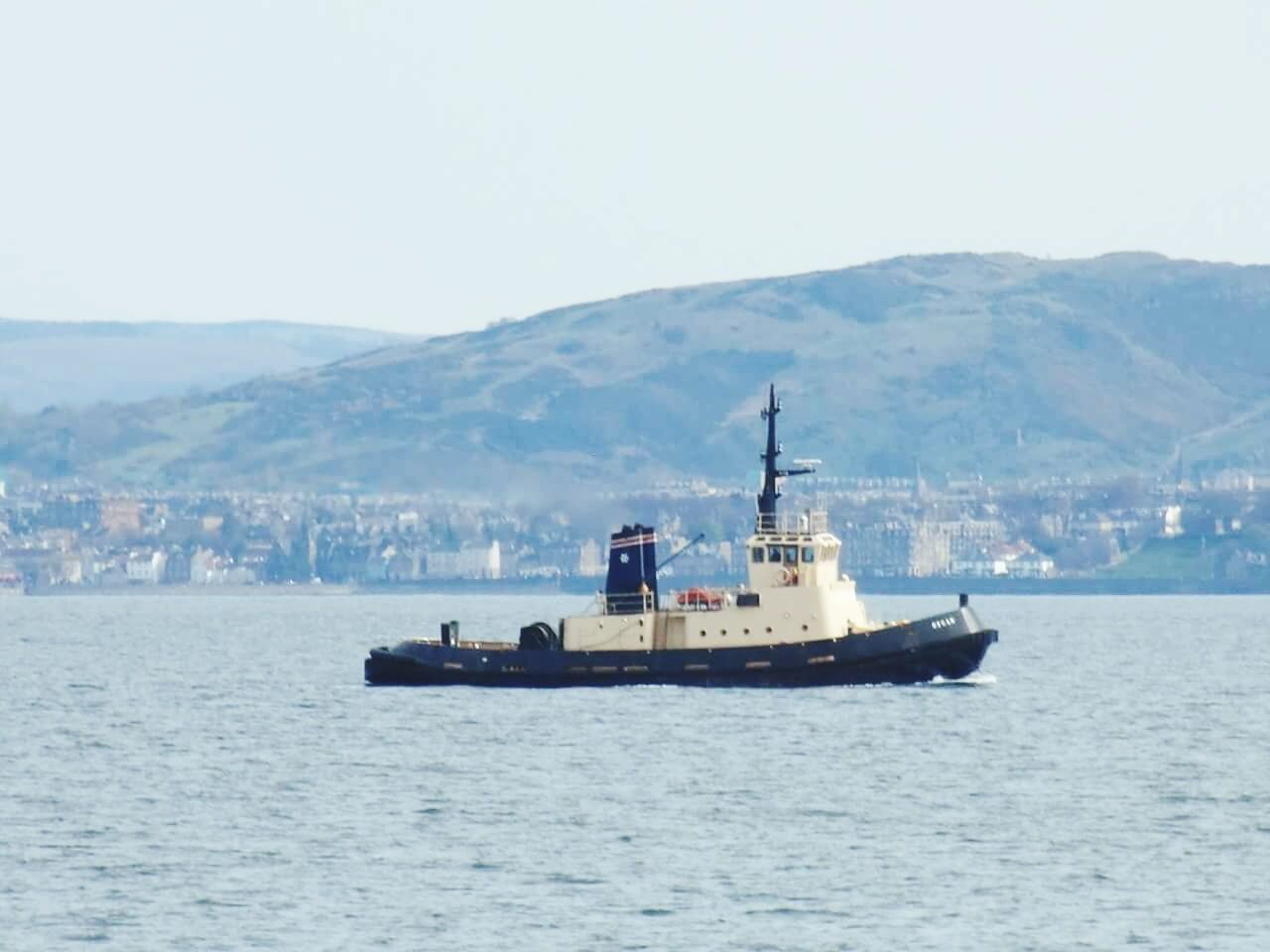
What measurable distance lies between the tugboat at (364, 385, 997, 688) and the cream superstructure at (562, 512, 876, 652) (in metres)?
0.03

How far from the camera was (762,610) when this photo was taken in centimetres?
9956

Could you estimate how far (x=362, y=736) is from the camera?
3445 inches

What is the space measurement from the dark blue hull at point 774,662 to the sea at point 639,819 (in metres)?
0.67

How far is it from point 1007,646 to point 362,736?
7362 centimetres

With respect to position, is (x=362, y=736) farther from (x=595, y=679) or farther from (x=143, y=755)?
(x=595, y=679)

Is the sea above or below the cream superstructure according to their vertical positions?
below

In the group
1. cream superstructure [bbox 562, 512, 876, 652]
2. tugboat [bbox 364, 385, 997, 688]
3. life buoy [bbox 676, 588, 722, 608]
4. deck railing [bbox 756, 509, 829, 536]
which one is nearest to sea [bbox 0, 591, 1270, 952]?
tugboat [bbox 364, 385, 997, 688]

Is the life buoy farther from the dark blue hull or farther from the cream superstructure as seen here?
the dark blue hull

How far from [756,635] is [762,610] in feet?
3.98

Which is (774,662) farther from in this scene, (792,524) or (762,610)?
(792,524)

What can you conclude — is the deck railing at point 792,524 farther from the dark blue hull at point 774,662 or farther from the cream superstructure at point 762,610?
the dark blue hull at point 774,662

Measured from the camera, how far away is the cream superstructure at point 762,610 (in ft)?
325

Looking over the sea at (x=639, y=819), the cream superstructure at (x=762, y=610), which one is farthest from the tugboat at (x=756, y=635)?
the sea at (x=639, y=819)

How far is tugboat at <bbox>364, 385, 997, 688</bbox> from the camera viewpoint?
99188 mm
